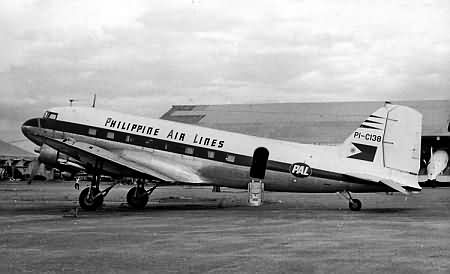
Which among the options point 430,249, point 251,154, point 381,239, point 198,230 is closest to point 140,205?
point 251,154

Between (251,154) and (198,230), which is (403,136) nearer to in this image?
(251,154)

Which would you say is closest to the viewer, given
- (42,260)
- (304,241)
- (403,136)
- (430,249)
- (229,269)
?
(229,269)

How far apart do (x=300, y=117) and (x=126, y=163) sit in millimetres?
61484

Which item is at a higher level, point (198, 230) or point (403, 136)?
point (403, 136)

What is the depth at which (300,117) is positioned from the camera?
84750 millimetres

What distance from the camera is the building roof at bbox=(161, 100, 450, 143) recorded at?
76438 mm

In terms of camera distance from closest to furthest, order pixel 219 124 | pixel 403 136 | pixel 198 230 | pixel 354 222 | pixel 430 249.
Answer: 1. pixel 430 249
2. pixel 198 230
3. pixel 354 222
4. pixel 403 136
5. pixel 219 124

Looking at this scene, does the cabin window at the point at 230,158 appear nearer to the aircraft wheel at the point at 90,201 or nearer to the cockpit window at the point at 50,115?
the aircraft wheel at the point at 90,201

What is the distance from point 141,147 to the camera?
26.1 meters

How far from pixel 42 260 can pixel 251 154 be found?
48.3 feet

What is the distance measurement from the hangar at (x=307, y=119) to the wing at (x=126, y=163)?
50.9 metres

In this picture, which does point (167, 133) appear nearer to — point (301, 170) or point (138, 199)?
point (138, 199)

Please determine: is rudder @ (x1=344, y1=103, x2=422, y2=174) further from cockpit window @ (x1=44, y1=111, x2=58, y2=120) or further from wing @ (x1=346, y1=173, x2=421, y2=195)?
cockpit window @ (x1=44, y1=111, x2=58, y2=120)

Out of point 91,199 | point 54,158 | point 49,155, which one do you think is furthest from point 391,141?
point 49,155
